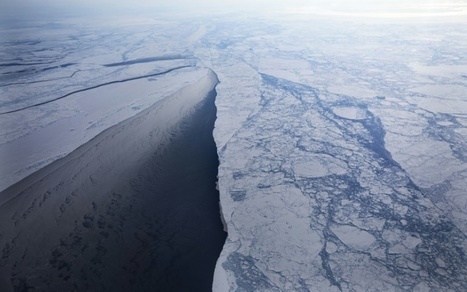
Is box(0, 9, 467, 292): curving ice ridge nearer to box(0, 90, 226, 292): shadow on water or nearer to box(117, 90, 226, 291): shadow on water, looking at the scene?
box(0, 90, 226, 292): shadow on water

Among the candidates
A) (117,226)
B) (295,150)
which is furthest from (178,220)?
(295,150)

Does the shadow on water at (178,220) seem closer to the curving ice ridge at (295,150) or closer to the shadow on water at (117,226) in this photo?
the shadow on water at (117,226)

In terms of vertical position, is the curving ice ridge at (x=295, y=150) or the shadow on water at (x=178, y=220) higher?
the curving ice ridge at (x=295, y=150)

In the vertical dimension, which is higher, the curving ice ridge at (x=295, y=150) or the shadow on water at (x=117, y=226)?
the curving ice ridge at (x=295, y=150)

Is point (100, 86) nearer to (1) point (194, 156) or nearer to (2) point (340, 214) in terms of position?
(1) point (194, 156)

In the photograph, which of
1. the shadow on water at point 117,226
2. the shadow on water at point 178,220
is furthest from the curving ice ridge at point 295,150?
the shadow on water at point 178,220

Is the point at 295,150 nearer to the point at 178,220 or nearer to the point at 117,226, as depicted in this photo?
the point at 178,220
